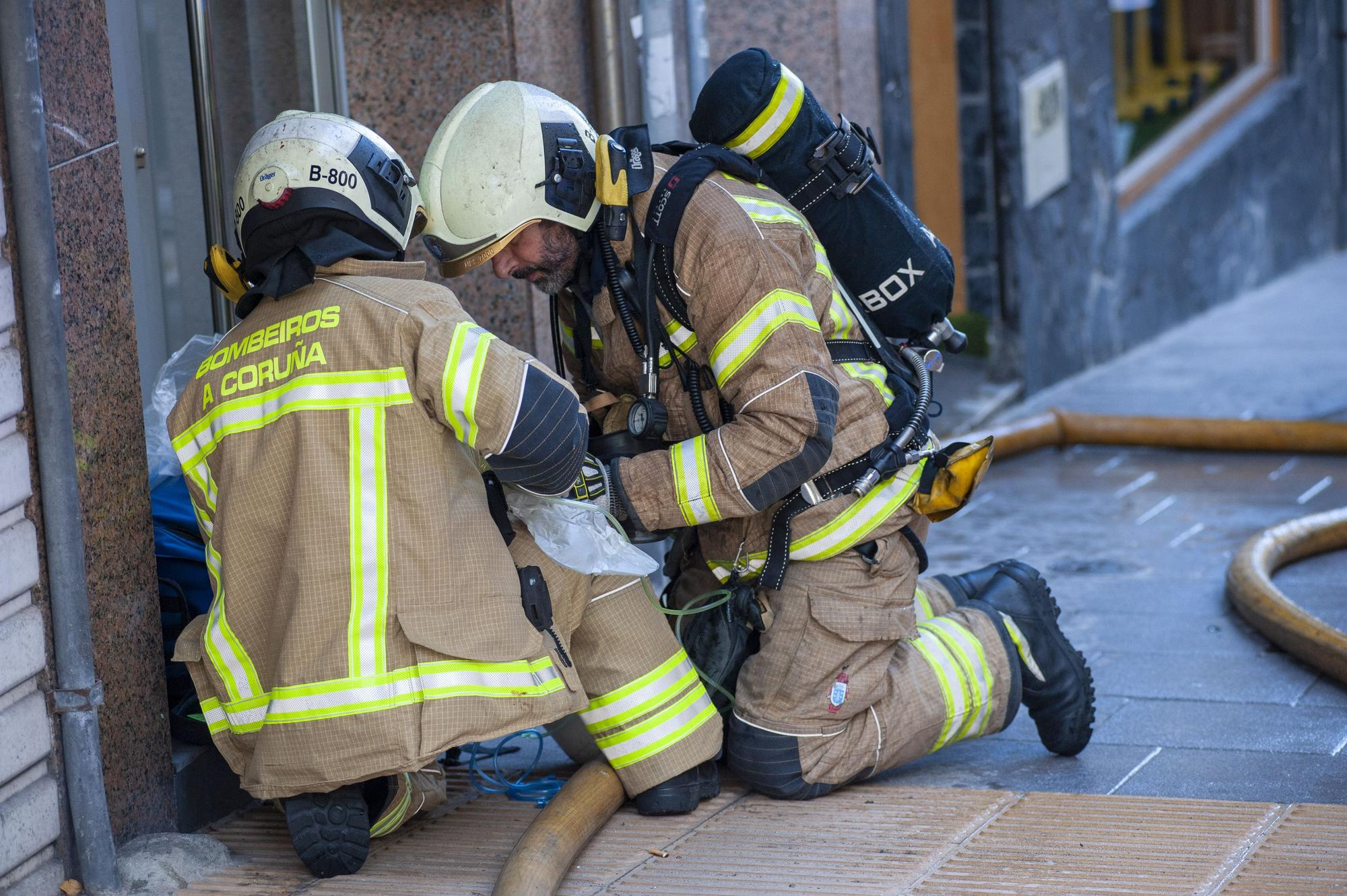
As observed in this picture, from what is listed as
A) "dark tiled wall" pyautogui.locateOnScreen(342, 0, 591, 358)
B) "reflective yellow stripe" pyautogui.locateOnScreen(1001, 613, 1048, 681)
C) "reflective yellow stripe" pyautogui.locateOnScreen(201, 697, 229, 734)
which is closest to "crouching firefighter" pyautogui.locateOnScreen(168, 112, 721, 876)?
"reflective yellow stripe" pyautogui.locateOnScreen(201, 697, 229, 734)

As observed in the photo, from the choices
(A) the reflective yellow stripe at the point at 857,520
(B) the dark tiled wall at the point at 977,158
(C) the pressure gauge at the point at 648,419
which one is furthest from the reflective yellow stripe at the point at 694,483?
(B) the dark tiled wall at the point at 977,158

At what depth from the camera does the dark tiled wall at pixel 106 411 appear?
2.97 meters

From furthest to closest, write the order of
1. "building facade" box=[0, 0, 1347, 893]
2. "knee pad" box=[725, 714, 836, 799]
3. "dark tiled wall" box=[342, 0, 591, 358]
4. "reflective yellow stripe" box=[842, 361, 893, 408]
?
1. "dark tiled wall" box=[342, 0, 591, 358]
2. "reflective yellow stripe" box=[842, 361, 893, 408]
3. "knee pad" box=[725, 714, 836, 799]
4. "building facade" box=[0, 0, 1347, 893]

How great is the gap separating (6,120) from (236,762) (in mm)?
1281

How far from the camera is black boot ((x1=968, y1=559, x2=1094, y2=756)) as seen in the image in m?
3.72

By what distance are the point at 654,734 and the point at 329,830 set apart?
70 cm

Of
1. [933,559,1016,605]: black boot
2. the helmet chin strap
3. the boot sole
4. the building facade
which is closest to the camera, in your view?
the building facade

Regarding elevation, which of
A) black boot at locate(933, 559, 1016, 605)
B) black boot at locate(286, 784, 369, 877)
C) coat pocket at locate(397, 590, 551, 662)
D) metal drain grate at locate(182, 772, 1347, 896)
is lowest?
metal drain grate at locate(182, 772, 1347, 896)

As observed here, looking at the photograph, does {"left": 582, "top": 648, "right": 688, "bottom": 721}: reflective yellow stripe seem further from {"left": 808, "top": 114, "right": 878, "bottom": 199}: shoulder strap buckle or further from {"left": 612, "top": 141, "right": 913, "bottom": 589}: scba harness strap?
{"left": 808, "top": 114, "right": 878, "bottom": 199}: shoulder strap buckle

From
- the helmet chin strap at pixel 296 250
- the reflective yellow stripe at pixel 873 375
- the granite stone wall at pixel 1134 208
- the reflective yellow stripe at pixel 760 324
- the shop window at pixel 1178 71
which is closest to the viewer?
the helmet chin strap at pixel 296 250

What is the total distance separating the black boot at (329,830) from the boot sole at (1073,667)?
155 cm

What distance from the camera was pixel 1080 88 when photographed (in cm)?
877

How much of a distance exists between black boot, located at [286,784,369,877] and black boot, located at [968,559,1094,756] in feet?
5.04

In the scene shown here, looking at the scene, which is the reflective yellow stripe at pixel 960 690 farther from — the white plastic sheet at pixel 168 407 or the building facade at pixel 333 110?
the white plastic sheet at pixel 168 407
